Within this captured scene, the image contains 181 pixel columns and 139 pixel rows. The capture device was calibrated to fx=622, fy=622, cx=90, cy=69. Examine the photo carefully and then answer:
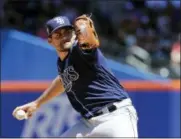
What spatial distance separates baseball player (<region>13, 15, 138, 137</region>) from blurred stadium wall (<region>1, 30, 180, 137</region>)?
3752 mm

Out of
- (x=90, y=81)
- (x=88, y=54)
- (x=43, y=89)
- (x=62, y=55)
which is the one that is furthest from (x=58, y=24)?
(x=43, y=89)

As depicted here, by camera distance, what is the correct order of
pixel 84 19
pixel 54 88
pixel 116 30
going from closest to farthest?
pixel 84 19
pixel 54 88
pixel 116 30

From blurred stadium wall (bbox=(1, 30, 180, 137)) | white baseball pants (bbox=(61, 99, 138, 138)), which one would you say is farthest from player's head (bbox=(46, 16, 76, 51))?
blurred stadium wall (bbox=(1, 30, 180, 137))

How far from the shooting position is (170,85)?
9.16 m

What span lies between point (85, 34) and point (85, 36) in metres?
0.03

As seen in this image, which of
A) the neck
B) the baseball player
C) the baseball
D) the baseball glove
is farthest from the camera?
the baseball

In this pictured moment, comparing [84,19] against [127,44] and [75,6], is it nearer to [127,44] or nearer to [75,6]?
[127,44]

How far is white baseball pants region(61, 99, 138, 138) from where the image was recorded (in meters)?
4.88

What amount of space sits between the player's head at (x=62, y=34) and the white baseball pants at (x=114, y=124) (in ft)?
2.03

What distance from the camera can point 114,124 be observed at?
16.1ft

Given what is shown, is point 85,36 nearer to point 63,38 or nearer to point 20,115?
point 63,38

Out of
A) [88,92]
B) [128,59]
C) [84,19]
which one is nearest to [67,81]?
[88,92]

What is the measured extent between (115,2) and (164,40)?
3.84ft

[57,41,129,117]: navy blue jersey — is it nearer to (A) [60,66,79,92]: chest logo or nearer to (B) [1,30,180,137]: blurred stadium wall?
(A) [60,66,79,92]: chest logo
